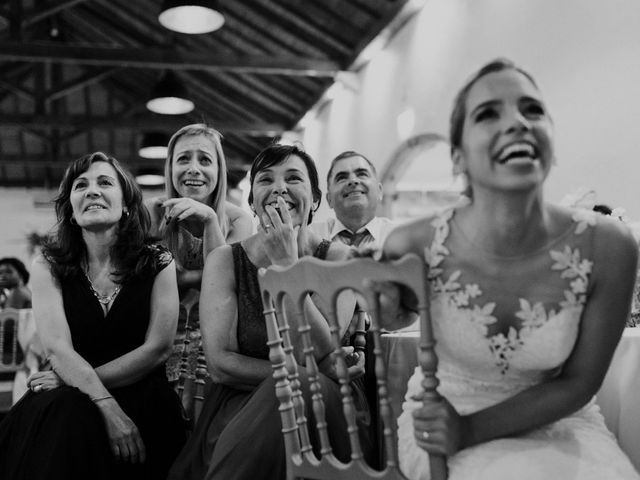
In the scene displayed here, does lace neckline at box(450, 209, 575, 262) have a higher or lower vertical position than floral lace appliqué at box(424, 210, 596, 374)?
higher

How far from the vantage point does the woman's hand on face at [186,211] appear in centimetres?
260

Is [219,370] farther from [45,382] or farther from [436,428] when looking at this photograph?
[436,428]

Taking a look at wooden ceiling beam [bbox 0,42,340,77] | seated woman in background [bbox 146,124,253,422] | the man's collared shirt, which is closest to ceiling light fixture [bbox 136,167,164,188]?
wooden ceiling beam [bbox 0,42,340,77]

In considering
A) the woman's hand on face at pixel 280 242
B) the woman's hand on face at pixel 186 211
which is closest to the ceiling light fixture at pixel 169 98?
the woman's hand on face at pixel 186 211

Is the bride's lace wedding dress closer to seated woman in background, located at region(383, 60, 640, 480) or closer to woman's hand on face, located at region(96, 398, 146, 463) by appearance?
seated woman in background, located at region(383, 60, 640, 480)

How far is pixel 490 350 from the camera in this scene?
1313 millimetres

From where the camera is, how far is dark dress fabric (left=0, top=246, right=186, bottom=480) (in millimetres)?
2035

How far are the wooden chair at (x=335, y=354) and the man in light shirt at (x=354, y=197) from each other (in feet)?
7.53

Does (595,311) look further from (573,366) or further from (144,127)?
(144,127)

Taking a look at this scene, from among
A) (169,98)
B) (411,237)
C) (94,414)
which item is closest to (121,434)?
(94,414)

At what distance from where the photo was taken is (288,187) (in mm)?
2242

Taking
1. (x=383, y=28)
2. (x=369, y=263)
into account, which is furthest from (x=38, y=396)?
(x=383, y=28)

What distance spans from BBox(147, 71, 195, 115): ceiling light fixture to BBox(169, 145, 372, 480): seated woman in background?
5.67 meters

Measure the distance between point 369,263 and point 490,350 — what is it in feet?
0.90
